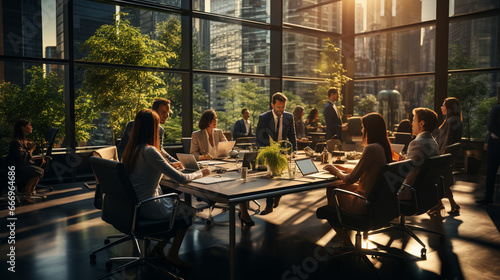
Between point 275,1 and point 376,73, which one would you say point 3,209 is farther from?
point 376,73

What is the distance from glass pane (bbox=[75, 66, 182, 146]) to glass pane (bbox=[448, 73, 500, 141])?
21.9 ft

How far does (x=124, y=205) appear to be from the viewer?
2984 mm

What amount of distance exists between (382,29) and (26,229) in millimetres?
9310

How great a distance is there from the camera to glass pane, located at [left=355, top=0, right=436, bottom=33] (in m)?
9.70

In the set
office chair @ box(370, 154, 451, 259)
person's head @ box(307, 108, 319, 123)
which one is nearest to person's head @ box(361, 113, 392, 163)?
office chair @ box(370, 154, 451, 259)

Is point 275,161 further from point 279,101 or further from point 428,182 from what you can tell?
point 279,101

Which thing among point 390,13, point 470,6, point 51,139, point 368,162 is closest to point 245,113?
point 51,139

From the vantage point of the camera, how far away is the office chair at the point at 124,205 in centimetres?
287

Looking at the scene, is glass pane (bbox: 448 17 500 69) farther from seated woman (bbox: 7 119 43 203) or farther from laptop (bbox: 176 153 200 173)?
seated woman (bbox: 7 119 43 203)

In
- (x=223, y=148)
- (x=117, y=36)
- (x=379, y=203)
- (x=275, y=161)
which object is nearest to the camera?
(x=379, y=203)

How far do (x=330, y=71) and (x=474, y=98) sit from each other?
144 inches

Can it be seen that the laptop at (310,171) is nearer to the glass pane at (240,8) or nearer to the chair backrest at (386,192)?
the chair backrest at (386,192)

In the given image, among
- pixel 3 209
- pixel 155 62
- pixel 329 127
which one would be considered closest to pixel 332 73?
pixel 329 127

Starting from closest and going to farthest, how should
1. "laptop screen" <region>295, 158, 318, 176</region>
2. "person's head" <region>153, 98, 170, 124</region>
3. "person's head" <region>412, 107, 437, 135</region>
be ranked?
1. "laptop screen" <region>295, 158, 318, 176</region>
2. "person's head" <region>412, 107, 437, 135</region>
3. "person's head" <region>153, 98, 170, 124</region>
